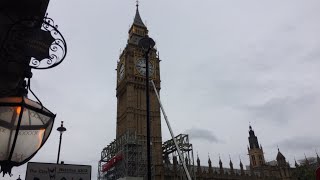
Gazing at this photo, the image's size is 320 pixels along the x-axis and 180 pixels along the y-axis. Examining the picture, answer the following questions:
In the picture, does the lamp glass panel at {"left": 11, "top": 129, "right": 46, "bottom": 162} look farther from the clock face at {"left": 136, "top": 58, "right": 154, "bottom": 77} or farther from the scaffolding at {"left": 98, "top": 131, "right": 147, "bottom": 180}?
the clock face at {"left": 136, "top": 58, "right": 154, "bottom": 77}

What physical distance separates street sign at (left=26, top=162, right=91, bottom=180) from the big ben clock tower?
203ft

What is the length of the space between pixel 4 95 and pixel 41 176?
3.09 metres

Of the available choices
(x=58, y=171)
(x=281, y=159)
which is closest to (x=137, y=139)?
(x=58, y=171)

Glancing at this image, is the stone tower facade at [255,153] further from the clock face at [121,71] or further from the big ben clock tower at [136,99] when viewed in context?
the clock face at [121,71]

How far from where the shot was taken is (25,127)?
360 centimetres

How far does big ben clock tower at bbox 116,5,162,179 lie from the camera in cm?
7269

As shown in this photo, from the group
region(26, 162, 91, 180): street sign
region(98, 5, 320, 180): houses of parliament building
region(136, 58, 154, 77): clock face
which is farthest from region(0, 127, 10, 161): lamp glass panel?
region(136, 58, 154, 77): clock face

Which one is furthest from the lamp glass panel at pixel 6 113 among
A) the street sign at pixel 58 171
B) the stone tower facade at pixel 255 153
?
the stone tower facade at pixel 255 153

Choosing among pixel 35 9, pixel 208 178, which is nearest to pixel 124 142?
pixel 208 178

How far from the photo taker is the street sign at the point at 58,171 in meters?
6.21

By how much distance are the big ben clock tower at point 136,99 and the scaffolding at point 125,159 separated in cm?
538

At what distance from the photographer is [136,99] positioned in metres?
76.6

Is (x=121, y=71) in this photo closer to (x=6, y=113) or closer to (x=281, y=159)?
(x=281, y=159)

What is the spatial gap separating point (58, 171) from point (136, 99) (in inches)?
2775
